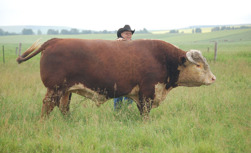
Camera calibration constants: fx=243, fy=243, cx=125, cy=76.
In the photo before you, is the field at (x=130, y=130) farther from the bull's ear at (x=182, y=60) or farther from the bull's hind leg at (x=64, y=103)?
the bull's ear at (x=182, y=60)

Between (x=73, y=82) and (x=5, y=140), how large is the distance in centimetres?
149

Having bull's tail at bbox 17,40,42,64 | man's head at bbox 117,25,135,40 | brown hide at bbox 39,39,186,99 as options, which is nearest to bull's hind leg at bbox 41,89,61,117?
brown hide at bbox 39,39,186,99

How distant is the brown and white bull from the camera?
4.54 metres

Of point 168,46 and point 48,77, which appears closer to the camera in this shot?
point 48,77

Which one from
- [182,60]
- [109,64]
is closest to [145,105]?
[109,64]

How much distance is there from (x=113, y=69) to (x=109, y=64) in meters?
0.13

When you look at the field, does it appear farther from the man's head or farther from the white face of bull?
the man's head

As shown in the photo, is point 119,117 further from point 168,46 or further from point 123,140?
point 168,46

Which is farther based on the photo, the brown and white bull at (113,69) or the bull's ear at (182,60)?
the bull's ear at (182,60)

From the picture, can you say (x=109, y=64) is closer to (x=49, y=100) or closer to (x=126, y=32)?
(x=49, y=100)

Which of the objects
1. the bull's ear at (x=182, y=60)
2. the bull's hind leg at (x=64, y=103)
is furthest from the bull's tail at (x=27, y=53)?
A: the bull's ear at (x=182, y=60)

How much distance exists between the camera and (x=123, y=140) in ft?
12.9

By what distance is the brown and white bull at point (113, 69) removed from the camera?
4.54 m

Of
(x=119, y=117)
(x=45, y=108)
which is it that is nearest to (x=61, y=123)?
(x=45, y=108)
